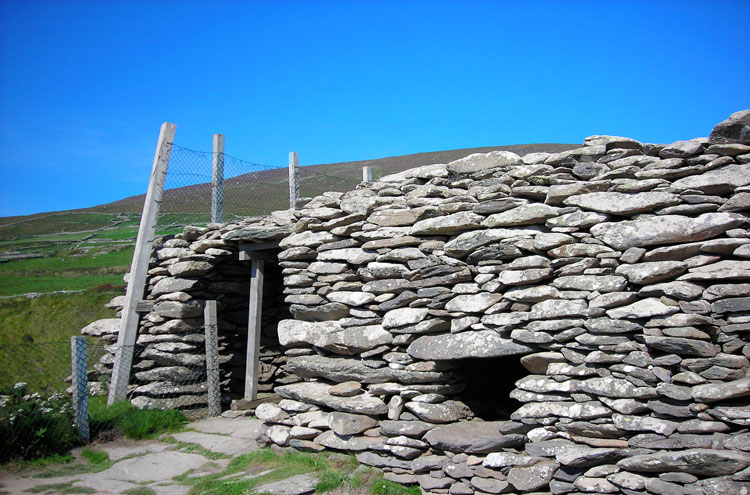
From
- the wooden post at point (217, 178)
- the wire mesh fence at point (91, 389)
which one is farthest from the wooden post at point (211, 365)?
the wooden post at point (217, 178)

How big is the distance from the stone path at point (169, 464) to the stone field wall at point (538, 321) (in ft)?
2.21

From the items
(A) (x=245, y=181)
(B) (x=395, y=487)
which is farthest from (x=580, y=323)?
(A) (x=245, y=181)

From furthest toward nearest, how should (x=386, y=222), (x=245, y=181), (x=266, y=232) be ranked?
(x=245, y=181) → (x=266, y=232) → (x=386, y=222)

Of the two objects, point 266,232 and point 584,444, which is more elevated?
point 266,232

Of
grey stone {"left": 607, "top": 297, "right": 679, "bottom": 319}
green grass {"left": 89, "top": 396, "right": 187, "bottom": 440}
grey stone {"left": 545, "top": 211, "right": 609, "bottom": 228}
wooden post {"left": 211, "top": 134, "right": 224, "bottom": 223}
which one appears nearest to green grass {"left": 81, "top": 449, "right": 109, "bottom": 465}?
green grass {"left": 89, "top": 396, "right": 187, "bottom": 440}

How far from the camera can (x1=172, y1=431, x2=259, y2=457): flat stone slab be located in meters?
7.08

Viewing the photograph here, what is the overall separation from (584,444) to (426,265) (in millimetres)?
2330

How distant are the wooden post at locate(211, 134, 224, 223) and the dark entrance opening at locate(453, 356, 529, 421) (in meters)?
4.91

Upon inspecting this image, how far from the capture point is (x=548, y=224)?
5.75m

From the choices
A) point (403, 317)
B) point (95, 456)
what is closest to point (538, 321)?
point (403, 317)

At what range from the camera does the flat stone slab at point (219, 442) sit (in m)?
7.08

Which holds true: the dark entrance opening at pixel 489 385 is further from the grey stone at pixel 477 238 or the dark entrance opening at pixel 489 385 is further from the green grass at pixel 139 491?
the green grass at pixel 139 491

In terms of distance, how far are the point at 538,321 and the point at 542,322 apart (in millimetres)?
53

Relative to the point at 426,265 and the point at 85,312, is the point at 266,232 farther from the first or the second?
the point at 85,312
